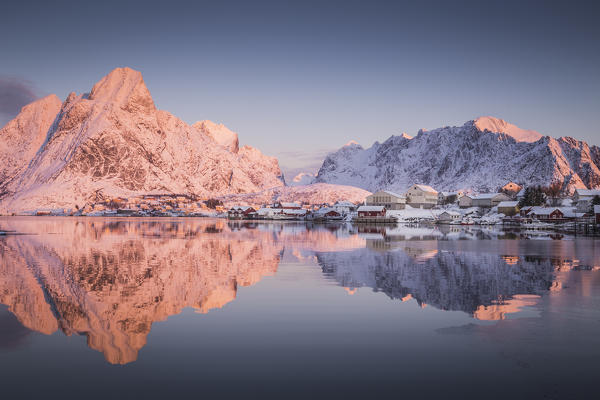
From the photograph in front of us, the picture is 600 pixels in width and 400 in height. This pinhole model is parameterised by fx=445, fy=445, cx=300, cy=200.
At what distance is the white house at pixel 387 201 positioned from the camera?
461ft

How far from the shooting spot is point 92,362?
1072 centimetres

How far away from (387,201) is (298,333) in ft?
430

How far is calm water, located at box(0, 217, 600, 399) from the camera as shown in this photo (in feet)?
30.8

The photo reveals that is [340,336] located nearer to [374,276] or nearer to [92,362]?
[92,362]

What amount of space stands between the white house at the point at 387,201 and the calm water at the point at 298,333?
4542 inches

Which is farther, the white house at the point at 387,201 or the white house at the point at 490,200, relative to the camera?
the white house at the point at 490,200

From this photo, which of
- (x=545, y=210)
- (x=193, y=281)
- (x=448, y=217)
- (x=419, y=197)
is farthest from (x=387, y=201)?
(x=193, y=281)

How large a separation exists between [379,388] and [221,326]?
6412 millimetres

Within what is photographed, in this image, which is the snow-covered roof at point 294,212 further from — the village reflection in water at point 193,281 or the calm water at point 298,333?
the calm water at point 298,333

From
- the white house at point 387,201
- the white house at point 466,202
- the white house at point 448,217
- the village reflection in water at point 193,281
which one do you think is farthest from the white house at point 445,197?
the village reflection in water at point 193,281

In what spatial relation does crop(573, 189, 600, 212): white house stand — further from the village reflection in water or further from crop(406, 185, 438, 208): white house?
the village reflection in water

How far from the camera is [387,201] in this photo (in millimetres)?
141250

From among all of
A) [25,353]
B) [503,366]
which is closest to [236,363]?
[25,353]

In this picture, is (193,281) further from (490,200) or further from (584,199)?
(490,200)
